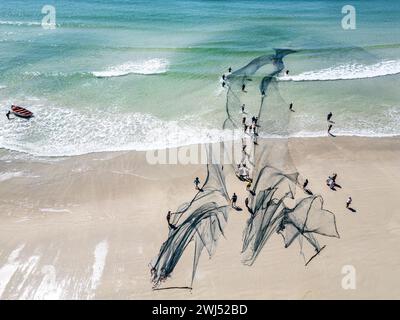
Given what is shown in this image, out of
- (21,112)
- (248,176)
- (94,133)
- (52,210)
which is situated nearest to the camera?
(52,210)

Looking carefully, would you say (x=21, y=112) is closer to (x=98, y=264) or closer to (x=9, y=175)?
(x=9, y=175)

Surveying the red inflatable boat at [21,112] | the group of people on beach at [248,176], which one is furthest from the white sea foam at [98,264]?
the red inflatable boat at [21,112]

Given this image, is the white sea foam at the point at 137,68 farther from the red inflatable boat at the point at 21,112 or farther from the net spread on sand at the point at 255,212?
the net spread on sand at the point at 255,212

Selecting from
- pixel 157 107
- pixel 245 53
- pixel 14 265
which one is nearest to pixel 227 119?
pixel 157 107

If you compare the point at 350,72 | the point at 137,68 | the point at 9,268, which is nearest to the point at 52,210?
the point at 9,268

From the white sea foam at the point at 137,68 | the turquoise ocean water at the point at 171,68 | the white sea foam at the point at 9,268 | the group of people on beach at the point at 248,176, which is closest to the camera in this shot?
the white sea foam at the point at 9,268

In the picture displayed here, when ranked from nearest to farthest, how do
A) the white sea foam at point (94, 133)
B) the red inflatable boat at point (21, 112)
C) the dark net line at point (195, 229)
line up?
the dark net line at point (195, 229) → the white sea foam at point (94, 133) → the red inflatable boat at point (21, 112)


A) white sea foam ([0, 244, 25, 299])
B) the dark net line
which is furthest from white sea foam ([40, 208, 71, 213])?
the dark net line
